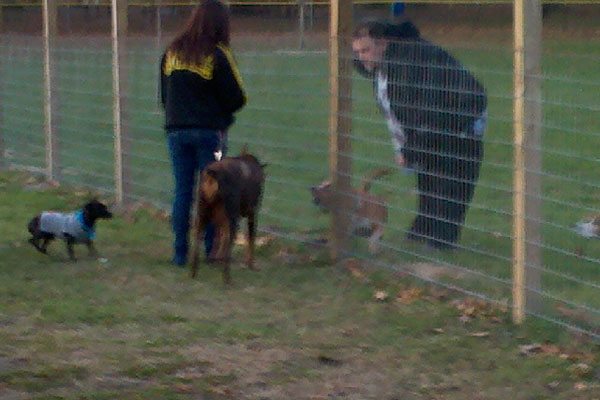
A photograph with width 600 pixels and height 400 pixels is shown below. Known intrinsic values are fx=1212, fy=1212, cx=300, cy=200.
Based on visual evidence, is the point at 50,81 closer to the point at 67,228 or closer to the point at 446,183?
the point at 67,228

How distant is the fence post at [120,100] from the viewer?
11.3m

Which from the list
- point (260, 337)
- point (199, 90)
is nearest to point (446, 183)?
point (260, 337)

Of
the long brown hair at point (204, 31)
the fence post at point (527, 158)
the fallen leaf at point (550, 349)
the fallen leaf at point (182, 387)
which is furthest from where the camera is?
the long brown hair at point (204, 31)

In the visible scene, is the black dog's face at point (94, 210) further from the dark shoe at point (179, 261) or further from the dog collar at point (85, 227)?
the dark shoe at point (179, 261)

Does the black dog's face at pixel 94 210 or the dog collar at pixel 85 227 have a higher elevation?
the black dog's face at pixel 94 210

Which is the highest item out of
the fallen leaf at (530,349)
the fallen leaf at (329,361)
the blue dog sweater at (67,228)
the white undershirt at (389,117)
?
the white undershirt at (389,117)

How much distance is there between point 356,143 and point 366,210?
48 centimetres

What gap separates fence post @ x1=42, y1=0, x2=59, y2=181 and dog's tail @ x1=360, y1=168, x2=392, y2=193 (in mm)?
5134

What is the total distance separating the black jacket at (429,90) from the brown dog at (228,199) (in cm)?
113

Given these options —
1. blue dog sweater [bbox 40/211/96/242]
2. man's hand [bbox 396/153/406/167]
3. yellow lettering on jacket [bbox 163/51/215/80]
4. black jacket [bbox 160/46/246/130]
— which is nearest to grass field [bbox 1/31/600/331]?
man's hand [bbox 396/153/406/167]

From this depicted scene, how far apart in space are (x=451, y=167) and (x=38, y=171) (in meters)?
6.67

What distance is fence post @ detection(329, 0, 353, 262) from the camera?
8.53m

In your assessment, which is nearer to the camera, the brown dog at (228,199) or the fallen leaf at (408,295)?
the fallen leaf at (408,295)

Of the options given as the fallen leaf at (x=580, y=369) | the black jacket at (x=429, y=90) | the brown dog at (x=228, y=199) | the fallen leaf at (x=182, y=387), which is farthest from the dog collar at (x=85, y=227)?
the fallen leaf at (x=580, y=369)
